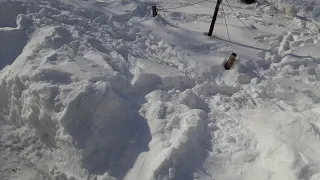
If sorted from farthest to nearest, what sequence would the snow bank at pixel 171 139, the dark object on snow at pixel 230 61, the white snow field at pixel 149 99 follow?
the dark object on snow at pixel 230 61 < the white snow field at pixel 149 99 < the snow bank at pixel 171 139

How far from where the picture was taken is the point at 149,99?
512cm

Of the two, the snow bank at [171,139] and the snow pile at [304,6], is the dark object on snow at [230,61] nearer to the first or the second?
the snow bank at [171,139]

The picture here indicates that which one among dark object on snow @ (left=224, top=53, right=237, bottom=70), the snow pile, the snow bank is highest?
the snow pile

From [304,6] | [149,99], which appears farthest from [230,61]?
[304,6]

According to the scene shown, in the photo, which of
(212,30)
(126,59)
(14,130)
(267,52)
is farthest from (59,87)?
(267,52)

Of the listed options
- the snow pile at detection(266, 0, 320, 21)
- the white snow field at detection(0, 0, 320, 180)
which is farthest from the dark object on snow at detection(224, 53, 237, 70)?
the snow pile at detection(266, 0, 320, 21)

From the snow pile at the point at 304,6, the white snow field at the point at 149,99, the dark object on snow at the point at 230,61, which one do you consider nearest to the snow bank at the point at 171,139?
the white snow field at the point at 149,99

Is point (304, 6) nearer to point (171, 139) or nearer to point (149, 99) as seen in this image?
point (149, 99)

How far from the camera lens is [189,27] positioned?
716cm

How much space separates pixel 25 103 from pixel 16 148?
63cm

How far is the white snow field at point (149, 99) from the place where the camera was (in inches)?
170

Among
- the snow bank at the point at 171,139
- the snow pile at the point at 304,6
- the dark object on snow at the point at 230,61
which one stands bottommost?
the snow bank at the point at 171,139

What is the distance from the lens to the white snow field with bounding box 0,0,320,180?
433cm

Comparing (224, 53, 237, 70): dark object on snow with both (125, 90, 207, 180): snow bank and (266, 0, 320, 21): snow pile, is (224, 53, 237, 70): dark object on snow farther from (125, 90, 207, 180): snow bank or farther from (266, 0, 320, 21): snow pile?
(266, 0, 320, 21): snow pile
